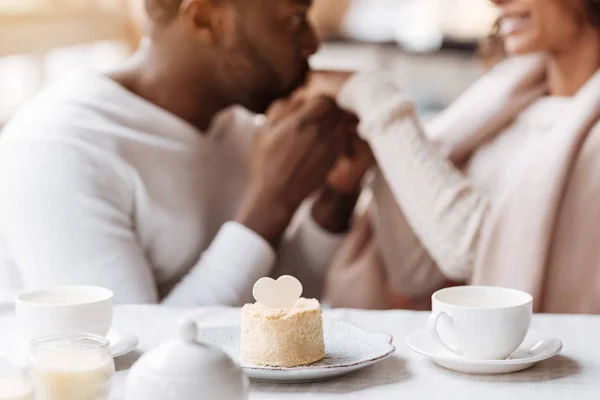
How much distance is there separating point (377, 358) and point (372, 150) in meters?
0.89

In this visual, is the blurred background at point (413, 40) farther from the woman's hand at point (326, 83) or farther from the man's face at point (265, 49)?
the man's face at point (265, 49)

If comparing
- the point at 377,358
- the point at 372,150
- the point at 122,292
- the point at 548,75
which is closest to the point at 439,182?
the point at 372,150

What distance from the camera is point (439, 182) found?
154cm

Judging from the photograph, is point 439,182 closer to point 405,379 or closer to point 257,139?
point 257,139

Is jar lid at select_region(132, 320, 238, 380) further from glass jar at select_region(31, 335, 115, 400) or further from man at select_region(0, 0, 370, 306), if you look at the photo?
man at select_region(0, 0, 370, 306)

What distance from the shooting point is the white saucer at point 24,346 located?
893 millimetres

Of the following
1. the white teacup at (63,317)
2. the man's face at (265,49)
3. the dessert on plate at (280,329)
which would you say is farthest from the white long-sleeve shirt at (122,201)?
the dessert on plate at (280,329)

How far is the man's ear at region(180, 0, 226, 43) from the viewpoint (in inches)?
60.4

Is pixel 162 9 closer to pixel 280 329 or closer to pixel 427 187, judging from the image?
pixel 427 187

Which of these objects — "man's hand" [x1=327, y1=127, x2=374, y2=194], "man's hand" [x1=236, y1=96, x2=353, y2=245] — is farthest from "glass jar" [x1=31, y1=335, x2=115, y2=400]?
"man's hand" [x1=327, y1=127, x2=374, y2=194]

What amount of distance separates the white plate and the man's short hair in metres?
0.74

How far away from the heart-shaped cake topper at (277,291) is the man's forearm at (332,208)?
91 centimetres

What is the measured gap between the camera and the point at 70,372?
28.7 inches

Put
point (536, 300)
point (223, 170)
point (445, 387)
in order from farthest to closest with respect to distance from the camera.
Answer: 1. point (223, 170)
2. point (536, 300)
3. point (445, 387)
